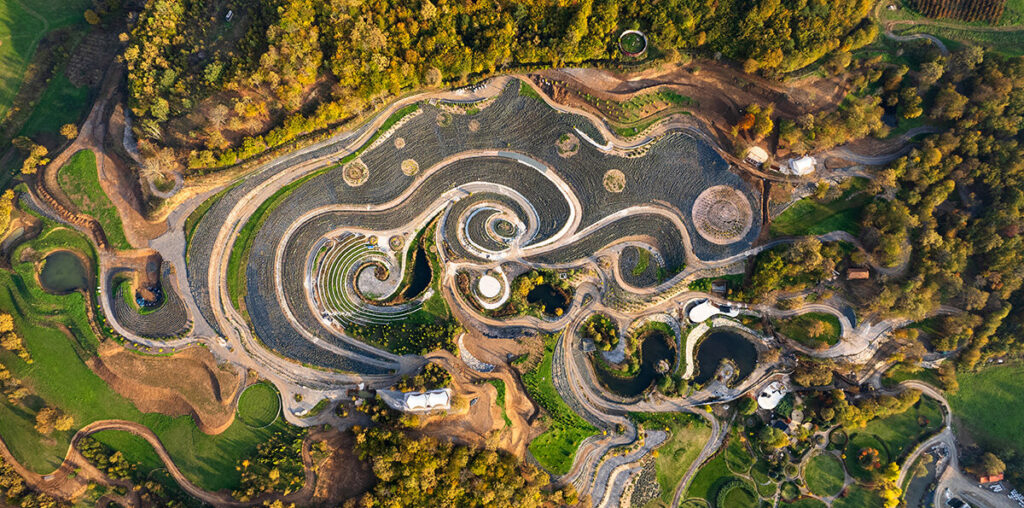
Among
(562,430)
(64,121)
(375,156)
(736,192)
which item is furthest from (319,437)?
(736,192)

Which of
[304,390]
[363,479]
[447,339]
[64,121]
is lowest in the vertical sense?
[363,479]

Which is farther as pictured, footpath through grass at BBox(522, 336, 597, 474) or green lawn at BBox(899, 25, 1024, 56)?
green lawn at BBox(899, 25, 1024, 56)

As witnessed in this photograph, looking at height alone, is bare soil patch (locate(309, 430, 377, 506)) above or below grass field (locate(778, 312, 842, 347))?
below

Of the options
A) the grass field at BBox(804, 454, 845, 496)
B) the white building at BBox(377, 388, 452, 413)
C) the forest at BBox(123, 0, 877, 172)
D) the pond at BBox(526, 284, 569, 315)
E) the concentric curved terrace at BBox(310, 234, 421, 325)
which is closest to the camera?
the white building at BBox(377, 388, 452, 413)

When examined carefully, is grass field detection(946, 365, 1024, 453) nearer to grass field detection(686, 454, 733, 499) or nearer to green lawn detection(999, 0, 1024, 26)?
grass field detection(686, 454, 733, 499)

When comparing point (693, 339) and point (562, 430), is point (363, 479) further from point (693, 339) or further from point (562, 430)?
point (693, 339)

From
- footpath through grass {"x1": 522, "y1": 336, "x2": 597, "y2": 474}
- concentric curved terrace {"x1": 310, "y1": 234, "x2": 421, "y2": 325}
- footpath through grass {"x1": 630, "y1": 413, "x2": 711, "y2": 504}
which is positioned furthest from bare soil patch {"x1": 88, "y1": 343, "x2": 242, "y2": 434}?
footpath through grass {"x1": 630, "y1": 413, "x2": 711, "y2": 504}

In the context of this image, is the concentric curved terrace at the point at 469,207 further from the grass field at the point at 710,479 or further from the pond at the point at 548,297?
the grass field at the point at 710,479
